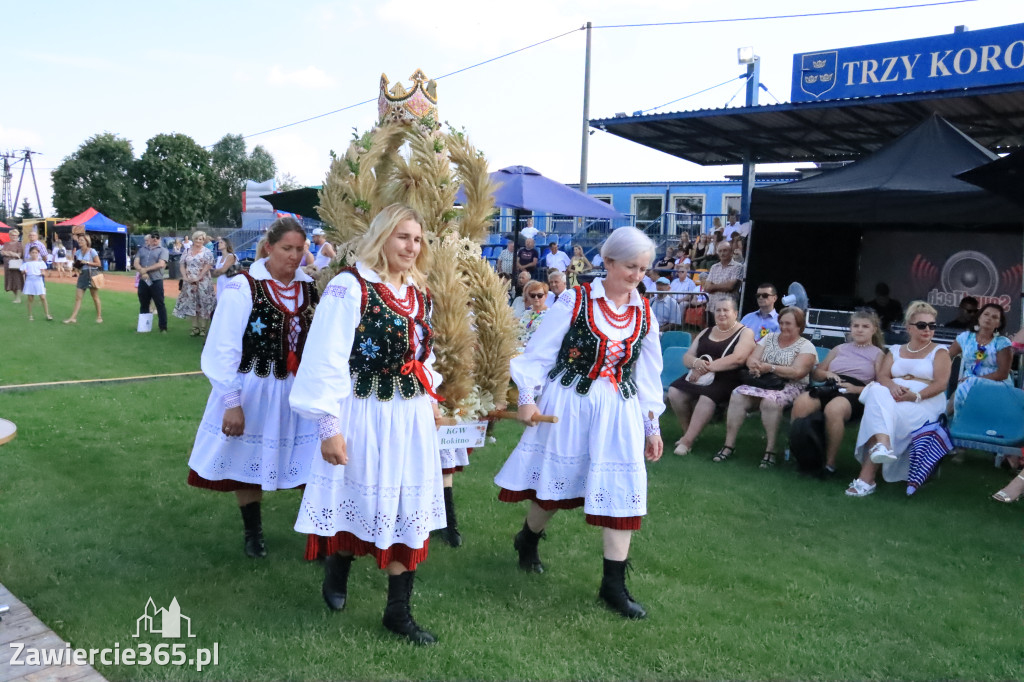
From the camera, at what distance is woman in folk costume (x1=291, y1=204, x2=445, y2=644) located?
3316 mm

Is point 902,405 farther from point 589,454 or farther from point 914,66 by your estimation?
point 914,66

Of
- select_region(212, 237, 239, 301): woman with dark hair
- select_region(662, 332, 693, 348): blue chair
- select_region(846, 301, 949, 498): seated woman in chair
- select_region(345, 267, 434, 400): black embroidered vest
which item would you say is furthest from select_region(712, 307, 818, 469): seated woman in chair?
select_region(212, 237, 239, 301): woman with dark hair

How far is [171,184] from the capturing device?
55000mm

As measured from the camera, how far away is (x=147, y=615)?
147 inches

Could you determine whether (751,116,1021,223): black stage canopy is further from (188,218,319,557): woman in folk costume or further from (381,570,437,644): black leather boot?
(381,570,437,644): black leather boot

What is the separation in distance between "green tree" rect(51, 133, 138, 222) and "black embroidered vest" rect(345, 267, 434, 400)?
189 ft

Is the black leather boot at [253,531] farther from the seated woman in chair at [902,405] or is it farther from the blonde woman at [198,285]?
the blonde woman at [198,285]

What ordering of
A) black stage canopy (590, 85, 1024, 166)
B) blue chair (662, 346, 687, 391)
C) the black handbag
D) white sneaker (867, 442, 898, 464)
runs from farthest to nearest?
black stage canopy (590, 85, 1024, 166) < blue chair (662, 346, 687, 391) < the black handbag < white sneaker (867, 442, 898, 464)

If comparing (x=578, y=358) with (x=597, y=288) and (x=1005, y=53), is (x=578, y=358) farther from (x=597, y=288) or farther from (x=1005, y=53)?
(x=1005, y=53)

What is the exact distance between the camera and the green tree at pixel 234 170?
209 feet

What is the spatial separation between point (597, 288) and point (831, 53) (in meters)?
10.0

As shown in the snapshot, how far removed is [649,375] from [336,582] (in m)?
1.79

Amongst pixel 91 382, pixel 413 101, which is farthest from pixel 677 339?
pixel 91 382

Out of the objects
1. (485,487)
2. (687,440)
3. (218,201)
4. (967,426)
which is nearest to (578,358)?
(485,487)
